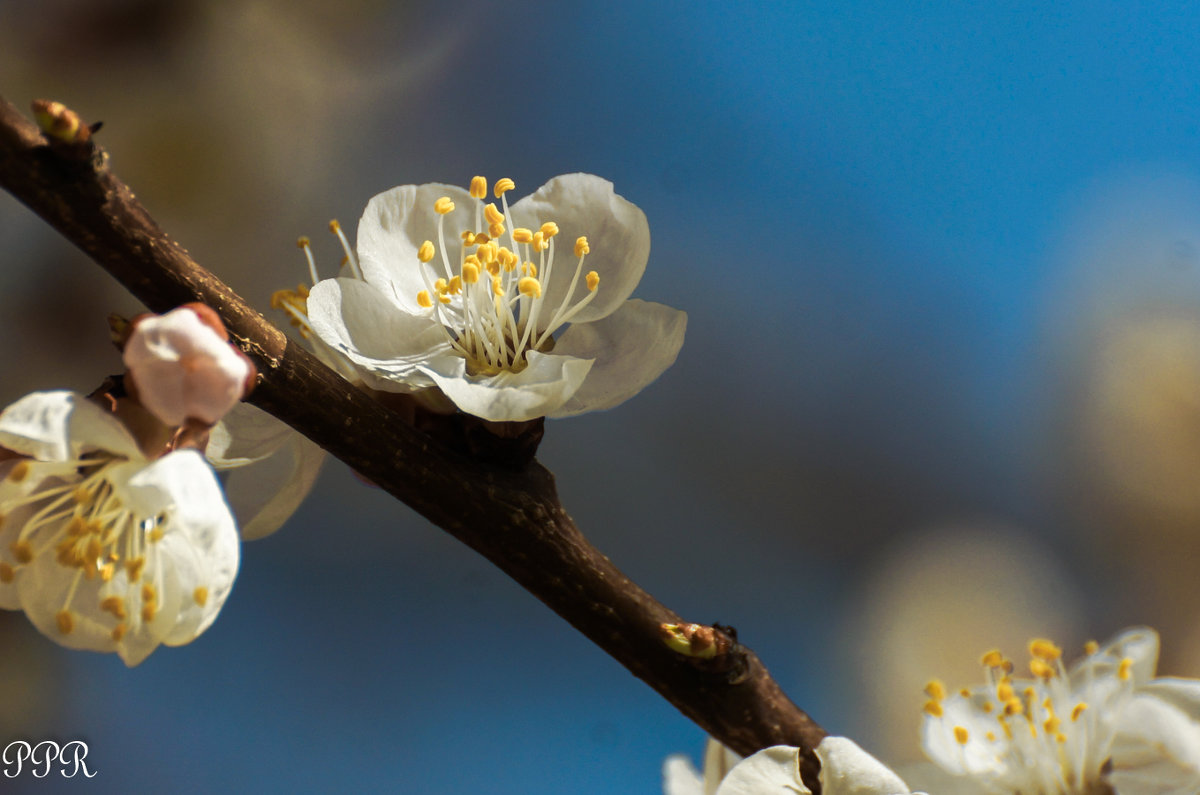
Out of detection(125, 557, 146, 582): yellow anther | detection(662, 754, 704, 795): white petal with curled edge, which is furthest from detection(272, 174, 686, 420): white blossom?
detection(662, 754, 704, 795): white petal with curled edge

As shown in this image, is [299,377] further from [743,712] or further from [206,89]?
[206,89]

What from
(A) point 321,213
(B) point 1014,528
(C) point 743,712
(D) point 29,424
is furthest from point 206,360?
(B) point 1014,528

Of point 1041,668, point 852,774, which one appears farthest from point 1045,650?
point 852,774

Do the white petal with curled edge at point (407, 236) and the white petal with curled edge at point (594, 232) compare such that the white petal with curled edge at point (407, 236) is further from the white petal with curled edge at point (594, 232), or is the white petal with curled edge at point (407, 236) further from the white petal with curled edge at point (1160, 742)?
the white petal with curled edge at point (1160, 742)

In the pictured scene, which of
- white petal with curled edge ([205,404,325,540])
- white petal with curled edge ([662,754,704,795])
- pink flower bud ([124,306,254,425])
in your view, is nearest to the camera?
pink flower bud ([124,306,254,425])

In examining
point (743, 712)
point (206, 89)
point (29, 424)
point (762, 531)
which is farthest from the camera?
point (762, 531)

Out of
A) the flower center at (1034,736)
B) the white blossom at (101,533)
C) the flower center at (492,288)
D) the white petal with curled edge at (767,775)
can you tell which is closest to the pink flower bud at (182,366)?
the white blossom at (101,533)

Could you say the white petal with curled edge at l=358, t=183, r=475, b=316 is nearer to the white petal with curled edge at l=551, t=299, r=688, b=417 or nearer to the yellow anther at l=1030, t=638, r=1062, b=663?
the white petal with curled edge at l=551, t=299, r=688, b=417
